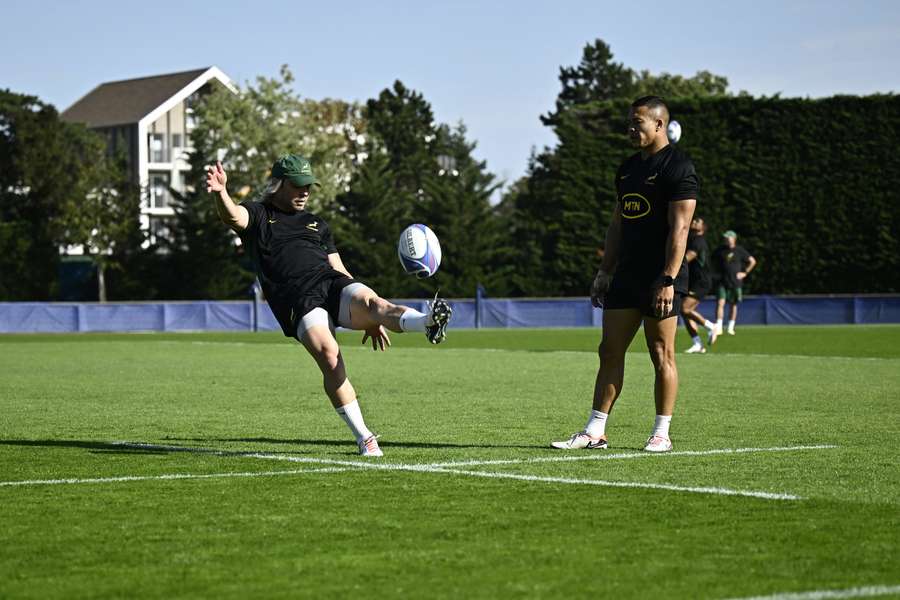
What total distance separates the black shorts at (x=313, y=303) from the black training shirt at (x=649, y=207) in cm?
177

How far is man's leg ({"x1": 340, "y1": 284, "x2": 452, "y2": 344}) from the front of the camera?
29.0 feet

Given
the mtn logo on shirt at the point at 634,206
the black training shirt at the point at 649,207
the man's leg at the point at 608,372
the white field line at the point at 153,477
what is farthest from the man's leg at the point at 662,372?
the white field line at the point at 153,477

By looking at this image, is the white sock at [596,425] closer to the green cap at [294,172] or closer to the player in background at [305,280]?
the player in background at [305,280]

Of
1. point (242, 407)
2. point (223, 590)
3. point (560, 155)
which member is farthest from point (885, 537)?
point (560, 155)

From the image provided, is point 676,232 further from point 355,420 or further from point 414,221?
point 414,221

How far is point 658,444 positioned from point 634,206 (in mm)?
1514

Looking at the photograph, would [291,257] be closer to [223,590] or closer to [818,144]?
[223,590]

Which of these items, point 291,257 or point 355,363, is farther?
point 355,363

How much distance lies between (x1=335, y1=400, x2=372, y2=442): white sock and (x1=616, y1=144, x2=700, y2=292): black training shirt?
6.24 feet

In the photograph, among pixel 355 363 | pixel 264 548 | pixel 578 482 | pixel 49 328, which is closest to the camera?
pixel 264 548

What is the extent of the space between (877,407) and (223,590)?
29.7ft

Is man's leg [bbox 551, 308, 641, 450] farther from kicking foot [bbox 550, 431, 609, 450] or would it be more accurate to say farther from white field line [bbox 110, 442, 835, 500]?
white field line [bbox 110, 442, 835, 500]

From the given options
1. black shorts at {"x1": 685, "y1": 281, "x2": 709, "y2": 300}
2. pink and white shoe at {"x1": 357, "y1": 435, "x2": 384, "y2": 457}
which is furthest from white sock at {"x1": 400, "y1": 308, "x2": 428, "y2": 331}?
black shorts at {"x1": 685, "y1": 281, "x2": 709, "y2": 300}

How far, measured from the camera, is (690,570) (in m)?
5.56
